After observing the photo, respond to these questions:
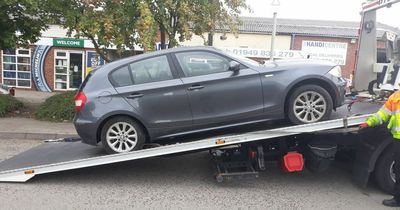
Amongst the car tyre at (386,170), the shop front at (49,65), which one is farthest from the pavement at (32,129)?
the shop front at (49,65)

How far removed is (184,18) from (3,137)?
213 inches

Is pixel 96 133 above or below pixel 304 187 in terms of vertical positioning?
above

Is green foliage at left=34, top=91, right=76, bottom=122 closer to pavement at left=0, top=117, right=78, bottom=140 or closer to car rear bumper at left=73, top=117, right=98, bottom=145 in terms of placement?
pavement at left=0, top=117, right=78, bottom=140

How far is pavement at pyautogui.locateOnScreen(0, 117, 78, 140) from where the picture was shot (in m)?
9.70

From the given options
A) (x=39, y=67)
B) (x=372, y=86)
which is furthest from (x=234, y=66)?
(x=39, y=67)

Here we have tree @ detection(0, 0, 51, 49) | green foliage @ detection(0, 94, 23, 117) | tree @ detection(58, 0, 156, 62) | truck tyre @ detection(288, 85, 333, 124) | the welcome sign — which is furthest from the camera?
the welcome sign

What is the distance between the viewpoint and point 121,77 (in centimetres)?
605

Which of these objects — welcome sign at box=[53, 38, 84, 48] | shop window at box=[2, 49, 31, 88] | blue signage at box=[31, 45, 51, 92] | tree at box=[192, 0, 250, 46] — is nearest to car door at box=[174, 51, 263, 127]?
tree at box=[192, 0, 250, 46]

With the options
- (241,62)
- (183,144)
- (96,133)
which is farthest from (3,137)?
(241,62)

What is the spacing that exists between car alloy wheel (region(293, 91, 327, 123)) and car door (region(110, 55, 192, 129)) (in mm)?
1523

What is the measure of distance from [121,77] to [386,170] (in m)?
3.92

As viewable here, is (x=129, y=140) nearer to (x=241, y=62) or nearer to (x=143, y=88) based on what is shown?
(x=143, y=88)

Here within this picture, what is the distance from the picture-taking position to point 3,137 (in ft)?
31.8

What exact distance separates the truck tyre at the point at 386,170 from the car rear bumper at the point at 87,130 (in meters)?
3.98
